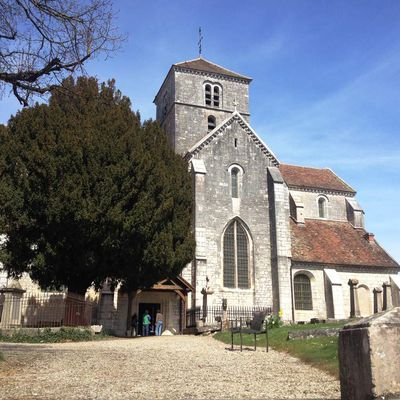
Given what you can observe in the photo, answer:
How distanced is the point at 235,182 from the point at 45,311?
1408cm

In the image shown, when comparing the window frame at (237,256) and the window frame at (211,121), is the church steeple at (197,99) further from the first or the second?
the window frame at (237,256)

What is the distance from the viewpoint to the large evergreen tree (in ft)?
61.5

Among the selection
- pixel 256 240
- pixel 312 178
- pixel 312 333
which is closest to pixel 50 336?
pixel 312 333

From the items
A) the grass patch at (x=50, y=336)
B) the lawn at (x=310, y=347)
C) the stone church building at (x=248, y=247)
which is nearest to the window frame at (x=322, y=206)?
the stone church building at (x=248, y=247)

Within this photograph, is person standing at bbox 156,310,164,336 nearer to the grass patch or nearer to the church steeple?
the grass patch

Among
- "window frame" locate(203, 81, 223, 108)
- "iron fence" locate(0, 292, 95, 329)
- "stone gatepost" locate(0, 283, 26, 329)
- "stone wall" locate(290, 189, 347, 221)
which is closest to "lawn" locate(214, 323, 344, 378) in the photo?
"iron fence" locate(0, 292, 95, 329)

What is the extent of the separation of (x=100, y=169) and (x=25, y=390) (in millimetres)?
12987

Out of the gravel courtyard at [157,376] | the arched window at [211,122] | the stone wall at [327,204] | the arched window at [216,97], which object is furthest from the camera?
the stone wall at [327,204]

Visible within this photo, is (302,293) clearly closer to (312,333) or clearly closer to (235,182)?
(235,182)

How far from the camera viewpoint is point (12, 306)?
21953 mm

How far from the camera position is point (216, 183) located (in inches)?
1148

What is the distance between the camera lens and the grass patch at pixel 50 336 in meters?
17.4

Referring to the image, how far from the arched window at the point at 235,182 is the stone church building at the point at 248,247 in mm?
70

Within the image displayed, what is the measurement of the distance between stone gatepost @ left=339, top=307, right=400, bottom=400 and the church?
65.4 ft
